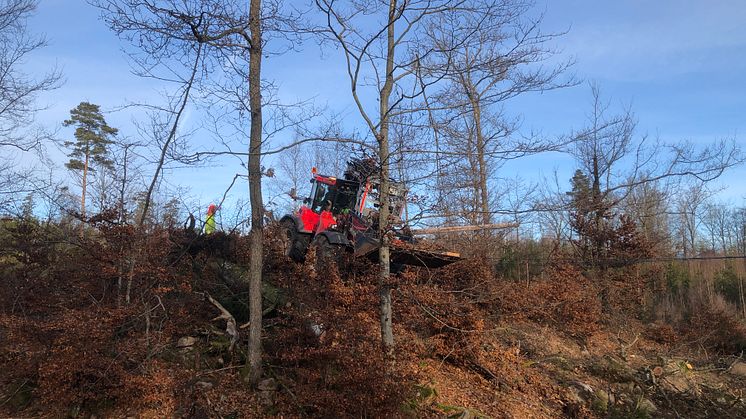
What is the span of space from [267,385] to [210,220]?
4.24 m

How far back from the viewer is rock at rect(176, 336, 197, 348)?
8.09 m

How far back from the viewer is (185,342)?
26.8 ft

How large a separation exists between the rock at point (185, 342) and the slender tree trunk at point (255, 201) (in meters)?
1.34

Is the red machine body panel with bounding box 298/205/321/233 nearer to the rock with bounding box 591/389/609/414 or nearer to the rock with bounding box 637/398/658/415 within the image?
the rock with bounding box 591/389/609/414

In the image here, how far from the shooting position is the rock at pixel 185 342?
318 inches

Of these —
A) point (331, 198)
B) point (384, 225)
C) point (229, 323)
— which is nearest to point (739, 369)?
point (331, 198)

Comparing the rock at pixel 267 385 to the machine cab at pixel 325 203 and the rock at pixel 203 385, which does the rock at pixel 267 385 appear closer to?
the rock at pixel 203 385

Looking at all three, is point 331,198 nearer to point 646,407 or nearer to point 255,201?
point 255,201

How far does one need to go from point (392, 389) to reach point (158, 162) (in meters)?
4.94

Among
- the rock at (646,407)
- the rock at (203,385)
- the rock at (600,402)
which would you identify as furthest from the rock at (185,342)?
the rock at (646,407)

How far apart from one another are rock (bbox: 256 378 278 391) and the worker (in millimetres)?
3739

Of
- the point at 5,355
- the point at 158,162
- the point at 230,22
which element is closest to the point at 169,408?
the point at 5,355

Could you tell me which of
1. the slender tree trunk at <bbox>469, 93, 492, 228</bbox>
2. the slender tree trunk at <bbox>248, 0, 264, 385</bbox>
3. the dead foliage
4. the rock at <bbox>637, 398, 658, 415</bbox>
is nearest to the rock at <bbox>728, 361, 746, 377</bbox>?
the dead foliage

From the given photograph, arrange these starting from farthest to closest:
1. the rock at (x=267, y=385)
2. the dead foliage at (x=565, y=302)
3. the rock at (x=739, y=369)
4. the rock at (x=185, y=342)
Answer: the dead foliage at (x=565, y=302) < the rock at (x=739, y=369) < the rock at (x=185, y=342) < the rock at (x=267, y=385)
